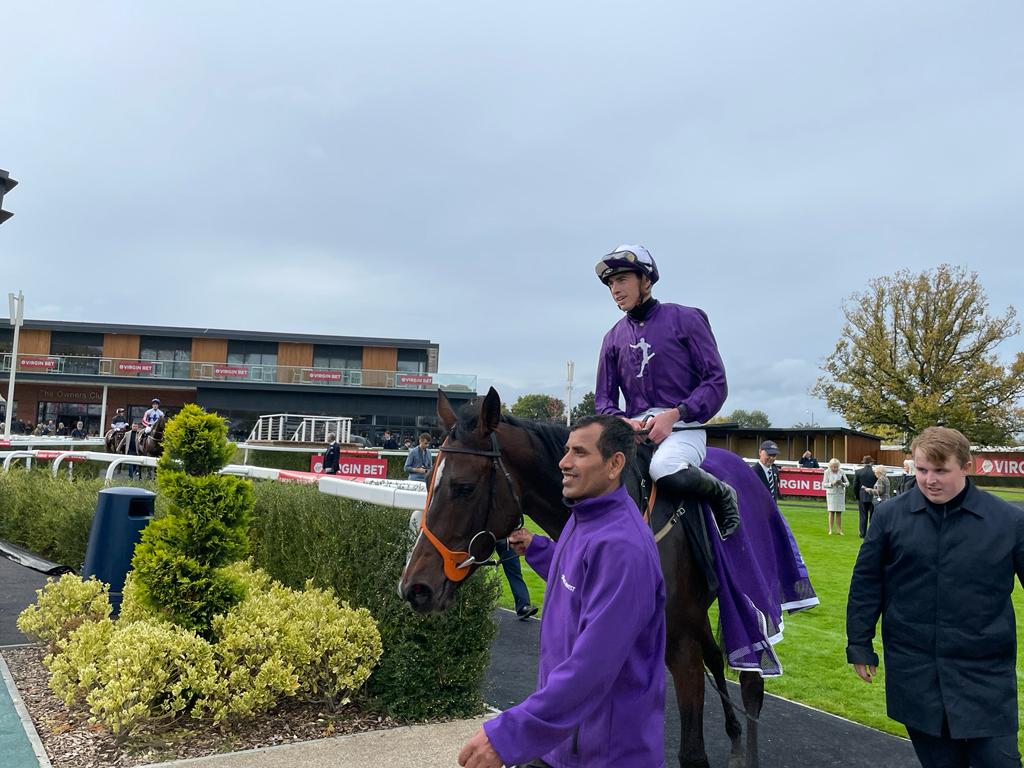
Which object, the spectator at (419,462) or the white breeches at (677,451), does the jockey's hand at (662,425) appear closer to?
the white breeches at (677,451)

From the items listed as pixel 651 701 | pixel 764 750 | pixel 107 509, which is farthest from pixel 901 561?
pixel 107 509

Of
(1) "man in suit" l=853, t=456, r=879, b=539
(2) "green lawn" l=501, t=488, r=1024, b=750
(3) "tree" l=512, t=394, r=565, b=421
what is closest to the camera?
(2) "green lawn" l=501, t=488, r=1024, b=750

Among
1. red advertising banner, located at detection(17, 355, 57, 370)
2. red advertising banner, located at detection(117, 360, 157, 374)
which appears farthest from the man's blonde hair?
red advertising banner, located at detection(17, 355, 57, 370)

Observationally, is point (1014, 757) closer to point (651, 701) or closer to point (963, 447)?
point (963, 447)

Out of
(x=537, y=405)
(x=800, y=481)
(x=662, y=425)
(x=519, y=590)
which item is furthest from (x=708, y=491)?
(x=537, y=405)

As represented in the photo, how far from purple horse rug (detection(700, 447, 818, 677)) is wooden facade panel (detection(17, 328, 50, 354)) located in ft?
166

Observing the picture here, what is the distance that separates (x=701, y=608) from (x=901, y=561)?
907 millimetres

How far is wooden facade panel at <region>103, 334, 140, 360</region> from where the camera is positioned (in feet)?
149

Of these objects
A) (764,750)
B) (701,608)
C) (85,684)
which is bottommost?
(764,750)

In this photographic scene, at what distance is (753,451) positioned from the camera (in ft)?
123

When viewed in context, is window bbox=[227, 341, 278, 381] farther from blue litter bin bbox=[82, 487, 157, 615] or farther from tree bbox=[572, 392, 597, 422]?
blue litter bin bbox=[82, 487, 157, 615]

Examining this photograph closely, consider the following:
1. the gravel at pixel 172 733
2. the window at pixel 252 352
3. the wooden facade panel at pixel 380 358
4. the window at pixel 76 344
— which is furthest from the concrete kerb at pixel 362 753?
the window at pixel 76 344

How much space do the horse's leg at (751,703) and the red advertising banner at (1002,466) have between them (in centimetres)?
3855

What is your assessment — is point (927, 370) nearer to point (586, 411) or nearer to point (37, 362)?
point (586, 411)
